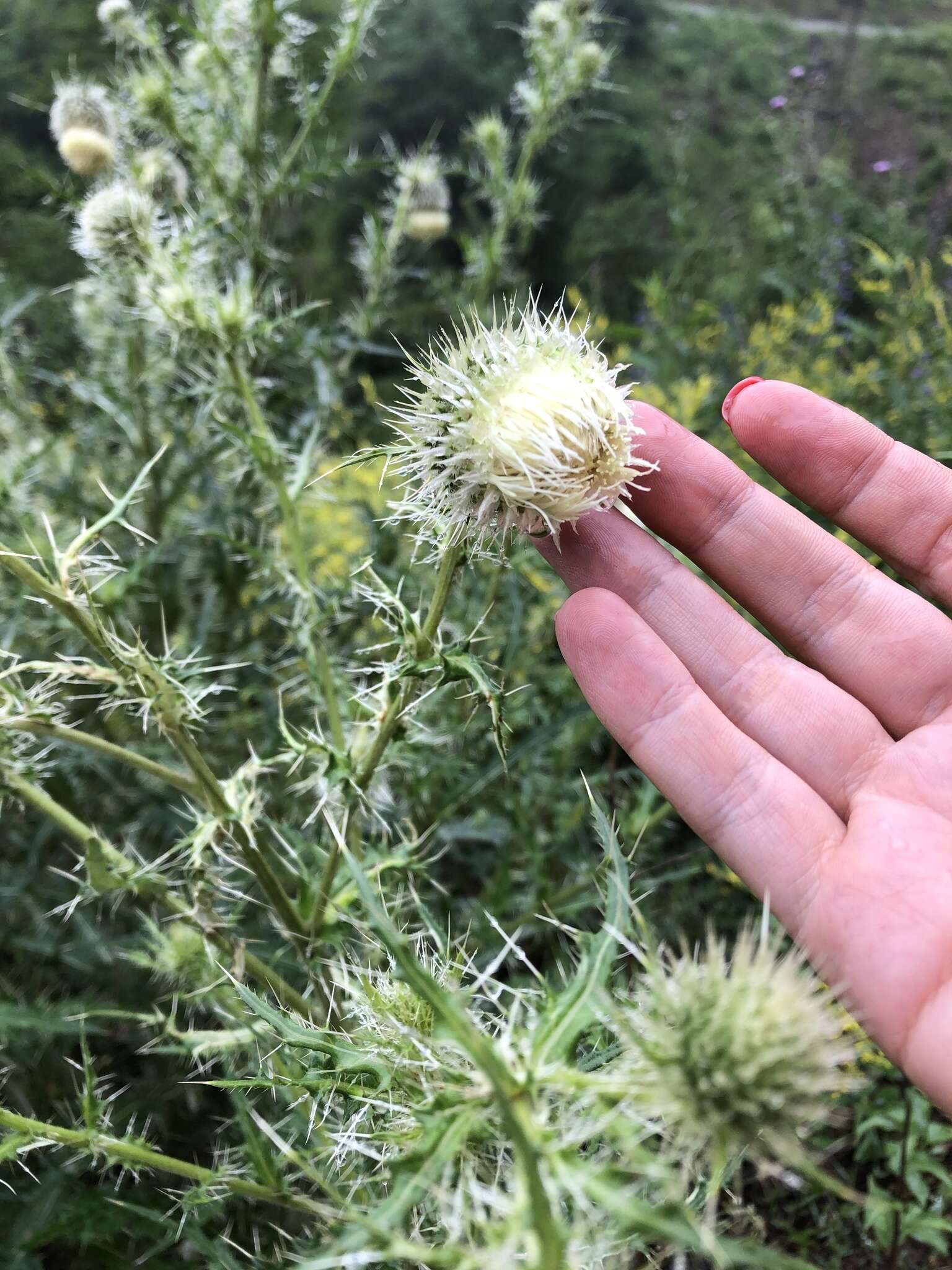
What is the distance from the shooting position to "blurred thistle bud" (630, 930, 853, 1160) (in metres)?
0.68

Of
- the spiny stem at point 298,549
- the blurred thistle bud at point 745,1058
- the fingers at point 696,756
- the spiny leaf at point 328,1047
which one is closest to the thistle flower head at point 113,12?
the spiny stem at point 298,549

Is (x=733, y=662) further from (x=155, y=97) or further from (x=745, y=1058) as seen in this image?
(x=155, y=97)

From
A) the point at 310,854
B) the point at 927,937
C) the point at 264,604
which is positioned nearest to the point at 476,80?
the point at 264,604

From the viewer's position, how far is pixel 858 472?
1.77 metres

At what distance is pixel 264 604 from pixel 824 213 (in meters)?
8.05

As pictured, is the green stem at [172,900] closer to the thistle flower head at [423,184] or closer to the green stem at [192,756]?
the green stem at [192,756]

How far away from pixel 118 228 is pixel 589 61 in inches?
68.8

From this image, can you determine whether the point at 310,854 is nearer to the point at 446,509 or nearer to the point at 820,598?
the point at 446,509

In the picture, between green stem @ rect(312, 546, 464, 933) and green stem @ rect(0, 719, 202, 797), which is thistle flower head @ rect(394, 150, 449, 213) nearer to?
green stem @ rect(312, 546, 464, 933)

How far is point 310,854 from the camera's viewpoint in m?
2.00

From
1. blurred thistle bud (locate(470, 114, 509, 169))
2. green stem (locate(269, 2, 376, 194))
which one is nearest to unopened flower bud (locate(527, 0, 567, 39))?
blurred thistle bud (locate(470, 114, 509, 169))

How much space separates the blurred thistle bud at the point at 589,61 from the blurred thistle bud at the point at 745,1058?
299 cm

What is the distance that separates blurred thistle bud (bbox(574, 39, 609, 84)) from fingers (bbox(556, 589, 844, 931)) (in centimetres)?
232

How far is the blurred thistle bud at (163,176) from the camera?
2.41 meters
